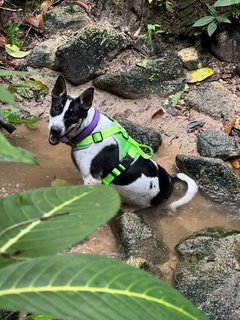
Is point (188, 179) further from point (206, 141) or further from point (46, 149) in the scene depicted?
point (46, 149)

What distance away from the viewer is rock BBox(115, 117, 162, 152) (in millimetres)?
5266

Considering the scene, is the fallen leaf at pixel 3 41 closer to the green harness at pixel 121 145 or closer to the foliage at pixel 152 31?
the foliage at pixel 152 31

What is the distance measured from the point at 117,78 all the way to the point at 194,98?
0.88 m

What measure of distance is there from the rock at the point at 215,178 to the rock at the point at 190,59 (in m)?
1.54

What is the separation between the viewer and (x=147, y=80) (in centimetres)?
591

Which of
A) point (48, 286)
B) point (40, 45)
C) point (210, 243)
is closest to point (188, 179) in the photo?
point (210, 243)

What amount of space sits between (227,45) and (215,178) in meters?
1.98

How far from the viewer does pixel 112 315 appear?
688mm

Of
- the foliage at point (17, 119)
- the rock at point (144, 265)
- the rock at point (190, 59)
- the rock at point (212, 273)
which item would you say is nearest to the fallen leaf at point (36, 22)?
the foliage at point (17, 119)

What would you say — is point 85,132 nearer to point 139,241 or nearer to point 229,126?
point 139,241

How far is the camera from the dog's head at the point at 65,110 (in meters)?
4.22

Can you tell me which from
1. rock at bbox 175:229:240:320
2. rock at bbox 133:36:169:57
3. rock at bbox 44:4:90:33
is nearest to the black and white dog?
rock at bbox 175:229:240:320

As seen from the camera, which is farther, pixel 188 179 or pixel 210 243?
pixel 188 179

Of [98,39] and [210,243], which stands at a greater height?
[98,39]
